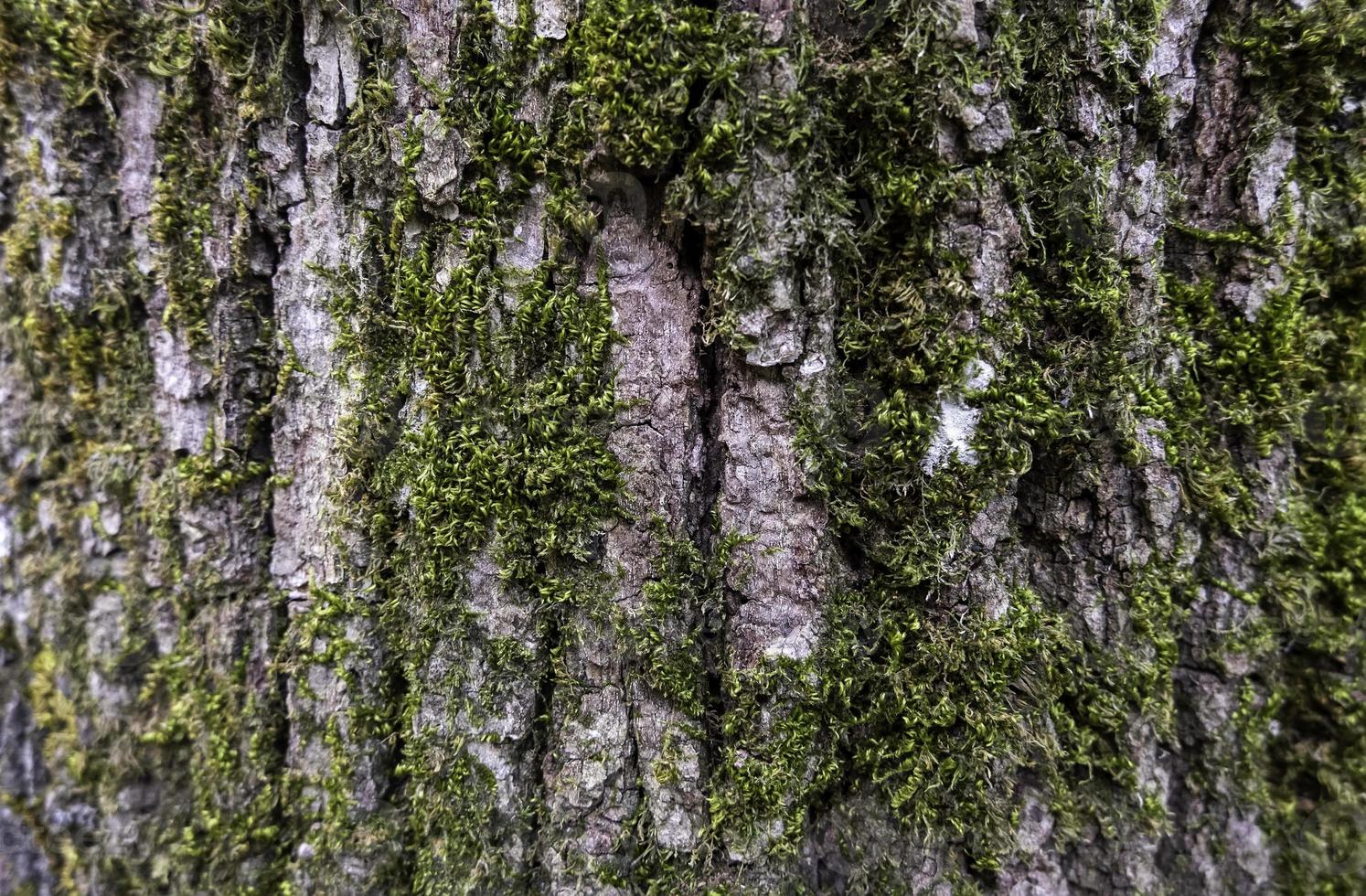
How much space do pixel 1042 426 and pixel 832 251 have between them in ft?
1.96

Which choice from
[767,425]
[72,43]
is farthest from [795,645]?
[72,43]

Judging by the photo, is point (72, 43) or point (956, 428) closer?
point (956, 428)

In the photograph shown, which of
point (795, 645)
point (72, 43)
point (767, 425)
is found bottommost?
point (795, 645)

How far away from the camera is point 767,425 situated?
4.43 ft

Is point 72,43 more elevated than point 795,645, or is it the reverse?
point 72,43

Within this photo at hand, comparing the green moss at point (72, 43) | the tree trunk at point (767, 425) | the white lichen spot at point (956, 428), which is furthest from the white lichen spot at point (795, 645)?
the green moss at point (72, 43)

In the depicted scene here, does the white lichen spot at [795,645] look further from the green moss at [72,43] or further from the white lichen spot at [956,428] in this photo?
the green moss at [72,43]

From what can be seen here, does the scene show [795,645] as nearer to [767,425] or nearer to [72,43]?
[767,425]

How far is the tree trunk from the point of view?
1.30 meters

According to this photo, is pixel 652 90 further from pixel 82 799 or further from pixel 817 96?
pixel 82 799

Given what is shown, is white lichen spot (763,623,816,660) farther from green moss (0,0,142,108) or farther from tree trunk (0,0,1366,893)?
green moss (0,0,142,108)

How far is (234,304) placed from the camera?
4.84 ft

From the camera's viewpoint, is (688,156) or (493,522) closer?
(688,156)

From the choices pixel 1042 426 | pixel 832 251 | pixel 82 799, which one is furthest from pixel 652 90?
pixel 82 799
